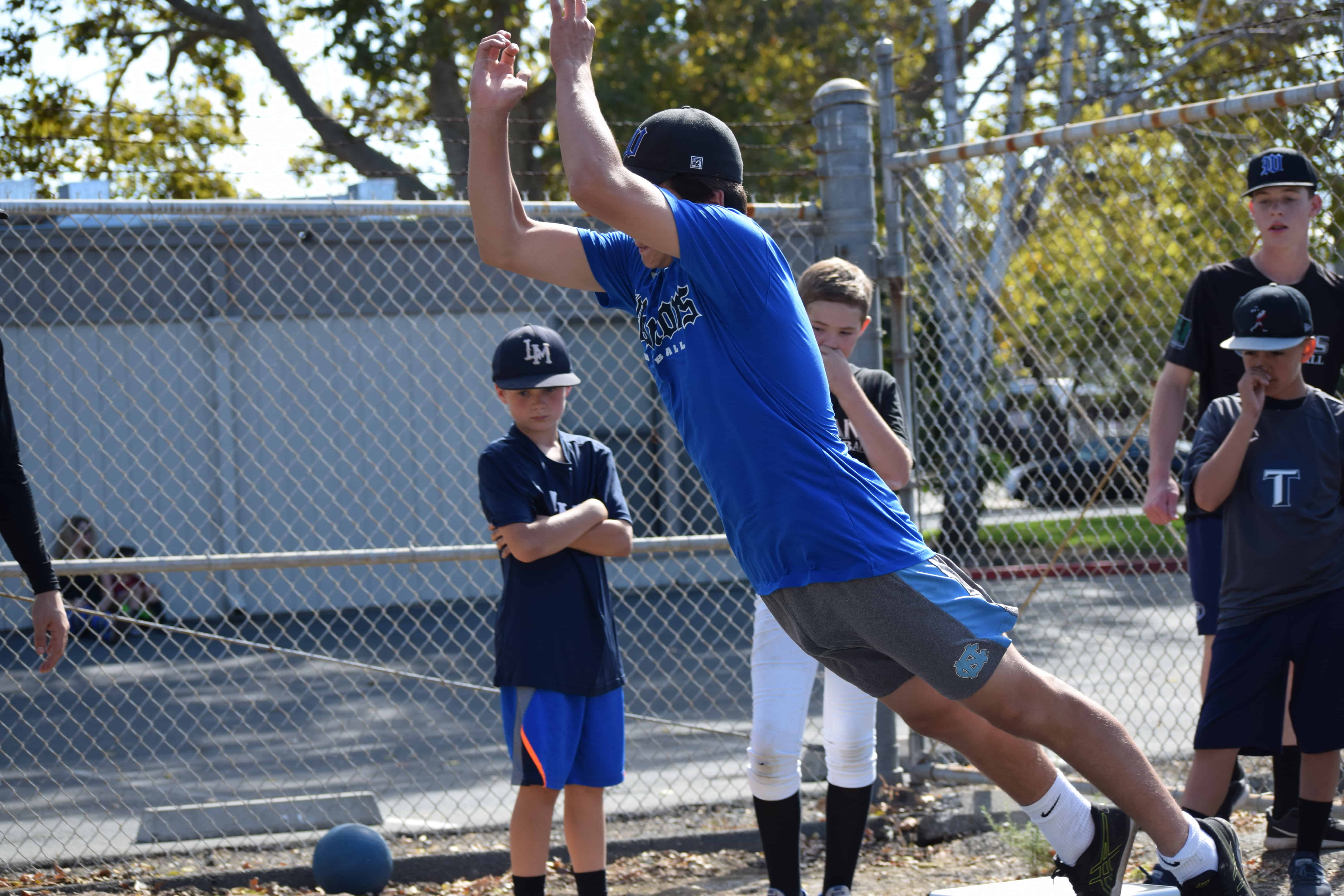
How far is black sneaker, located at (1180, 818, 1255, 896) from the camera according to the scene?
2.70 meters

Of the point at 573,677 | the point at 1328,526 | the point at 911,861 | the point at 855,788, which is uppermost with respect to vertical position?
the point at 1328,526

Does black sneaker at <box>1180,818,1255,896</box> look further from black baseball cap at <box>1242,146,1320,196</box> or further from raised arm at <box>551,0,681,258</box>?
black baseball cap at <box>1242,146,1320,196</box>

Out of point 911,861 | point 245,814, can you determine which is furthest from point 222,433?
point 911,861

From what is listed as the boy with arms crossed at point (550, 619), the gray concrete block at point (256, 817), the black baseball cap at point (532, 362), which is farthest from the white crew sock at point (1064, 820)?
the gray concrete block at point (256, 817)

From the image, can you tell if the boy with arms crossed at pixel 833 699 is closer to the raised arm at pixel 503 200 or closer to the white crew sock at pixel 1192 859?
the raised arm at pixel 503 200

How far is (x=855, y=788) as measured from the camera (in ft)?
12.4

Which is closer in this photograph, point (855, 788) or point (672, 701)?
point (855, 788)

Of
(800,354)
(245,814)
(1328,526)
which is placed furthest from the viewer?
(245,814)

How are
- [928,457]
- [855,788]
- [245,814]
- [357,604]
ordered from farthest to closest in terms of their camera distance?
[357,604], [928,457], [245,814], [855,788]

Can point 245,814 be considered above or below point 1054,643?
above

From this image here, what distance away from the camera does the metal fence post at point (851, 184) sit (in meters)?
5.00

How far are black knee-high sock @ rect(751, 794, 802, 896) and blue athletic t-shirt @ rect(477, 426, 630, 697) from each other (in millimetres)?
618

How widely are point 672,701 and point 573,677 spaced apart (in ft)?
15.3

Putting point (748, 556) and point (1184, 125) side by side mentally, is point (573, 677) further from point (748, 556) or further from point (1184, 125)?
point (1184, 125)
